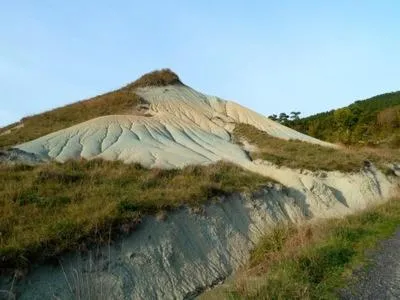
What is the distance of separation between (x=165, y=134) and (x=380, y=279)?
78.4 ft

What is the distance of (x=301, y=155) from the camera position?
2997 cm

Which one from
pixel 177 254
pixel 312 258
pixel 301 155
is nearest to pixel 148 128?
pixel 301 155

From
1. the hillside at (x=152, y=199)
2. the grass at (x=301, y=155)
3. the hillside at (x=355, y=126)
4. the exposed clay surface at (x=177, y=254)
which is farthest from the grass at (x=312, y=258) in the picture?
the hillside at (x=355, y=126)

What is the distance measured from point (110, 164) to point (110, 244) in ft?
28.6

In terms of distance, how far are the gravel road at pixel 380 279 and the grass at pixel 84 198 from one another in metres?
5.65

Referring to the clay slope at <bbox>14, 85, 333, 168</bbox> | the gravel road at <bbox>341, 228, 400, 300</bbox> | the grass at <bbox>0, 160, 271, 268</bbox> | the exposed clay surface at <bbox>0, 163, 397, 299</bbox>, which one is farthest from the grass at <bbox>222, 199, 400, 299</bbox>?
the clay slope at <bbox>14, 85, 333, 168</bbox>

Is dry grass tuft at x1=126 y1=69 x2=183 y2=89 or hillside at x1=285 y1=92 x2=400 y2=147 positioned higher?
dry grass tuft at x1=126 y1=69 x2=183 y2=89

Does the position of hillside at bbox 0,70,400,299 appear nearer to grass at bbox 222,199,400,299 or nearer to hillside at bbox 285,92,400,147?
grass at bbox 222,199,400,299

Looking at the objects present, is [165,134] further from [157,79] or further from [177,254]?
[177,254]

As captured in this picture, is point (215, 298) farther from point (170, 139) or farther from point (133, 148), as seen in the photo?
point (170, 139)

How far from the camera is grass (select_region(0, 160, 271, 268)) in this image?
11.6m

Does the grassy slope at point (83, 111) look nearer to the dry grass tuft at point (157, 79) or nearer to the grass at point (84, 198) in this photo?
the dry grass tuft at point (157, 79)

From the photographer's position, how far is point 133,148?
85.9 ft

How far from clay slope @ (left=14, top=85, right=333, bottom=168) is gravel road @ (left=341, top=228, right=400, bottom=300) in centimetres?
1325
